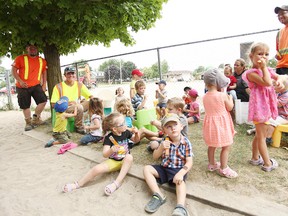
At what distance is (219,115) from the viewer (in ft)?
9.15

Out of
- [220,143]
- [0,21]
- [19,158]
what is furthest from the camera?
[0,21]

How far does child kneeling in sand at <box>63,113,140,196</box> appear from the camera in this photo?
306 centimetres

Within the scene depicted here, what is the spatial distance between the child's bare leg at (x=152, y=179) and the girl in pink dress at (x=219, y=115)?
74cm

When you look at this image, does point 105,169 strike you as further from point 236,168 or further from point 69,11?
point 69,11

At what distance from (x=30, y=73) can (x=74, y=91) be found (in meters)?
1.61

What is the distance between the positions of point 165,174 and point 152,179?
184 mm

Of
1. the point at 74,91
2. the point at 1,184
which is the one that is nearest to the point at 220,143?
the point at 1,184

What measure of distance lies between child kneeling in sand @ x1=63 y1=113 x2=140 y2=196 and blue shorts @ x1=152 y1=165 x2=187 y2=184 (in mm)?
490

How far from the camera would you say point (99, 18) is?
537cm

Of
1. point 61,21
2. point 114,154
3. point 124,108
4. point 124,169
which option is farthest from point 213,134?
point 61,21

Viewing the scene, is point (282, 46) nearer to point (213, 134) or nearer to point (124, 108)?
point (213, 134)

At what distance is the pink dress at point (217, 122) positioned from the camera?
276 centimetres

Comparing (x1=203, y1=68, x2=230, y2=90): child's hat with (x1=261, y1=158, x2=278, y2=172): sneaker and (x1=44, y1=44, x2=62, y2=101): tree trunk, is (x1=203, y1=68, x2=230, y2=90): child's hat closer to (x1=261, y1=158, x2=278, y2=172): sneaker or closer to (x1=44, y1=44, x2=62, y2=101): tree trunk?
(x1=261, y1=158, x2=278, y2=172): sneaker

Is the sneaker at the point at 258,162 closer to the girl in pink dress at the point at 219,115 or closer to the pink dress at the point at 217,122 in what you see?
the girl in pink dress at the point at 219,115
